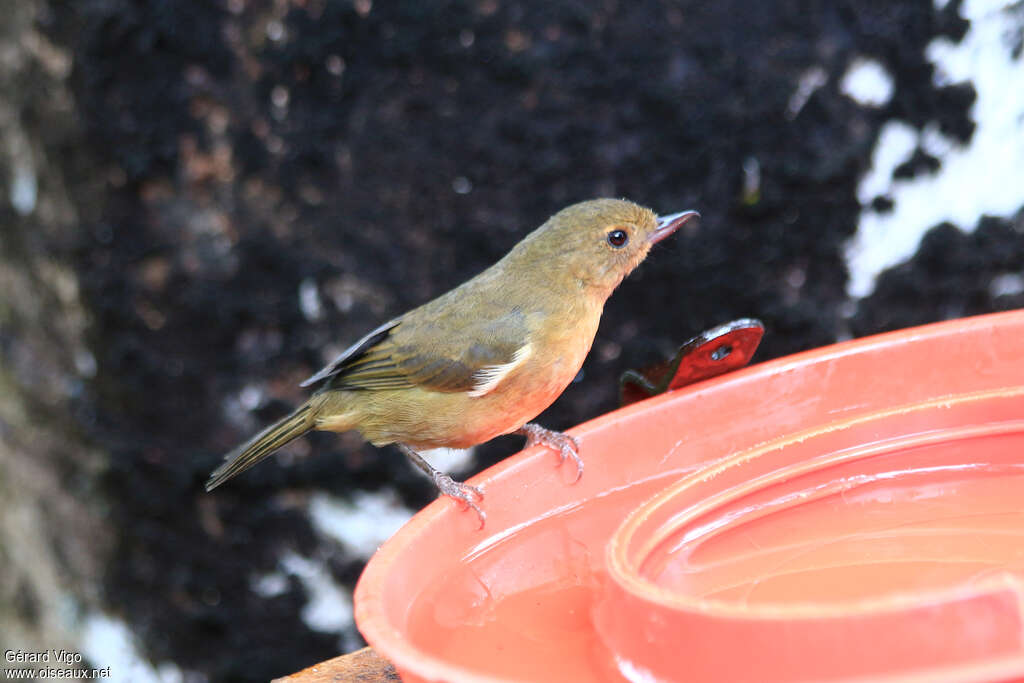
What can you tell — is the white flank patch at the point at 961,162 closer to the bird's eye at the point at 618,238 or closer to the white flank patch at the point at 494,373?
the bird's eye at the point at 618,238

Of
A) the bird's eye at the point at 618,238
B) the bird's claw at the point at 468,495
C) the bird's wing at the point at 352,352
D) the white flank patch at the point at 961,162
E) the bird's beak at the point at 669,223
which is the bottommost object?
the bird's claw at the point at 468,495

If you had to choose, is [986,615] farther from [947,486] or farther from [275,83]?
[275,83]

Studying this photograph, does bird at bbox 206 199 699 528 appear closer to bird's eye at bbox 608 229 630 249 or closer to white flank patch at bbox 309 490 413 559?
bird's eye at bbox 608 229 630 249

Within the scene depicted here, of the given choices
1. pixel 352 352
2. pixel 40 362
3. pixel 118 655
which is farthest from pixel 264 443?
pixel 118 655

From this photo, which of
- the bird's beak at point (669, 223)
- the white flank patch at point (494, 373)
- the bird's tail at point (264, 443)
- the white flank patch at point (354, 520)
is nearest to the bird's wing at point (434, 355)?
the white flank patch at point (494, 373)

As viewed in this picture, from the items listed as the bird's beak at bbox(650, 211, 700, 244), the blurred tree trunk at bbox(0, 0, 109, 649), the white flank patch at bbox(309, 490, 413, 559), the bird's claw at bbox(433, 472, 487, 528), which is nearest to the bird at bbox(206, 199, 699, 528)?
the bird's beak at bbox(650, 211, 700, 244)

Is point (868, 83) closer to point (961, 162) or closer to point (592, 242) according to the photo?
point (961, 162)
